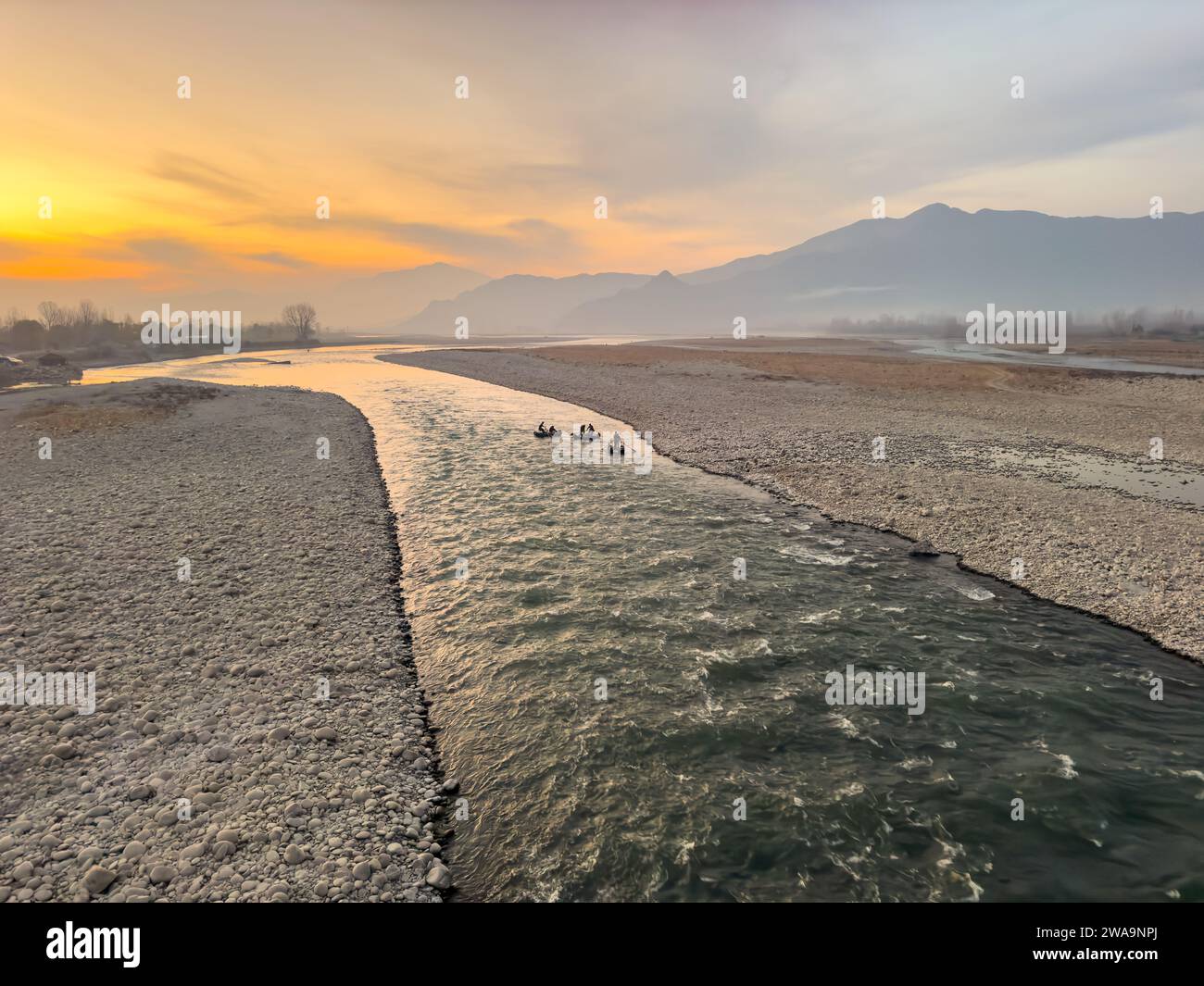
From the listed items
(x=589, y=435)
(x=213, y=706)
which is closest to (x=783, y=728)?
(x=213, y=706)

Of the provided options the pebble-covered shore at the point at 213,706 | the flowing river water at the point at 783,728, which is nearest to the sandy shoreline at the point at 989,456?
the flowing river water at the point at 783,728

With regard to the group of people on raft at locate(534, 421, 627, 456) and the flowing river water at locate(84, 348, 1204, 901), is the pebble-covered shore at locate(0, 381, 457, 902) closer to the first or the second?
the flowing river water at locate(84, 348, 1204, 901)

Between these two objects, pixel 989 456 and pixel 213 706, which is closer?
pixel 213 706

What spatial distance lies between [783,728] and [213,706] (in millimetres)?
11934

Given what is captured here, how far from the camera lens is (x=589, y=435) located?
1501 inches

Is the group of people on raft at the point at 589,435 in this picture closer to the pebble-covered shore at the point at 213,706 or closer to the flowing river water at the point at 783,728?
the flowing river water at the point at 783,728

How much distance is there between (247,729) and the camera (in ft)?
35.0

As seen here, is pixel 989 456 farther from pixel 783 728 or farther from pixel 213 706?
pixel 213 706

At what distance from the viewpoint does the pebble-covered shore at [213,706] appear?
Answer: 7910 mm

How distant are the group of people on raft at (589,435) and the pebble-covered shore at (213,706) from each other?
571 inches
